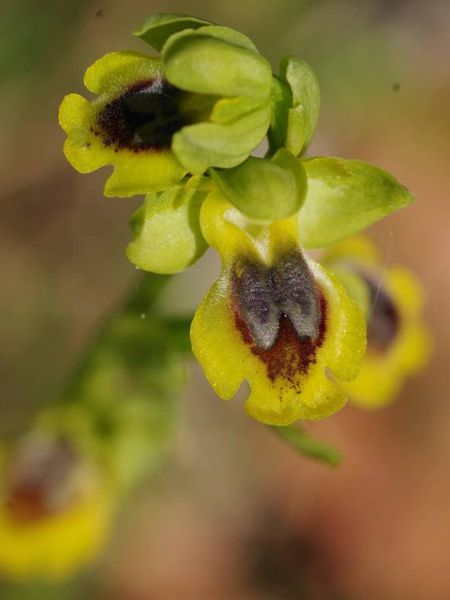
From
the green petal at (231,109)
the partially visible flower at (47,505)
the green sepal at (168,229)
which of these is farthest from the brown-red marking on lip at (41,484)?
the green petal at (231,109)

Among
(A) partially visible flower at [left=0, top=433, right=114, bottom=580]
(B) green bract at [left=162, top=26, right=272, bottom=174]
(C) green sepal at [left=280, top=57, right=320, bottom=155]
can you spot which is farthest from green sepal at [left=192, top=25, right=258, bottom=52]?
(A) partially visible flower at [left=0, top=433, right=114, bottom=580]

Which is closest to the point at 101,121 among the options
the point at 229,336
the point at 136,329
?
the point at 229,336

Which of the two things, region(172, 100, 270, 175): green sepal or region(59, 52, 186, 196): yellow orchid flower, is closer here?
region(172, 100, 270, 175): green sepal

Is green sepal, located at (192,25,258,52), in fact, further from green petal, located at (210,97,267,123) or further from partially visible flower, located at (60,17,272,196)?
green petal, located at (210,97,267,123)

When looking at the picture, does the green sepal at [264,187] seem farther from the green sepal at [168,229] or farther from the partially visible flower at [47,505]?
the partially visible flower at [47,505]

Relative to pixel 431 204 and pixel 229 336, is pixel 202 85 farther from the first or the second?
pixel 431 204

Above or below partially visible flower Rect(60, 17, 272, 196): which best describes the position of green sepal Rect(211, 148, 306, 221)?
below
